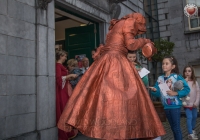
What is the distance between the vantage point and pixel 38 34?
16.4 ft

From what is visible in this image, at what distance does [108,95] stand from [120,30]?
1.08 metres

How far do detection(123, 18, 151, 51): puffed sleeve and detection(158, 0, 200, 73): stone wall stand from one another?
35.6ft

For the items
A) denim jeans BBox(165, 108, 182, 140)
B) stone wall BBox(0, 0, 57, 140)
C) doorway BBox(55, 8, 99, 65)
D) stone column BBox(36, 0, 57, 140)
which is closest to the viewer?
denim jeans BBox(165, 108, 182, 140)

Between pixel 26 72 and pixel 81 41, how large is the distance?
3.62 m

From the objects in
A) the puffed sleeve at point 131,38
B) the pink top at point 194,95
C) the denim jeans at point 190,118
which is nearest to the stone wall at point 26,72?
the puffed sleeve at point 131,38

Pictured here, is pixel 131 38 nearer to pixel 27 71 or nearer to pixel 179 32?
pixel 27 71

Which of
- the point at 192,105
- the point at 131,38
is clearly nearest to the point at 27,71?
the point at 131,38

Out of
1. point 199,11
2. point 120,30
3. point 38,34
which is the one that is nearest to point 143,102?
point 120,30

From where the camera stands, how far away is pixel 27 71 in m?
4.71

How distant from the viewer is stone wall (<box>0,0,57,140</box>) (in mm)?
4289

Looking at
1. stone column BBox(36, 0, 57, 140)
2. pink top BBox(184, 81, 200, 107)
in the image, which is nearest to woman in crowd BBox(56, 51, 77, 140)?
stone column BBox(36, 0, 57, 140)

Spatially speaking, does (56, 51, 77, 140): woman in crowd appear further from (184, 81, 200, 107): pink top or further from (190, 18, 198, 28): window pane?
(190, 18, 198, 28): window pane

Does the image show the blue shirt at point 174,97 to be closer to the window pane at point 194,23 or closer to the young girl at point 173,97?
the young girl at point 173,97

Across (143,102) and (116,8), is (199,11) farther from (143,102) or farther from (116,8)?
(143,102)
